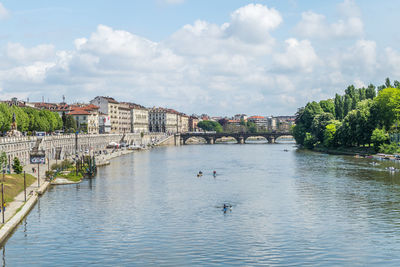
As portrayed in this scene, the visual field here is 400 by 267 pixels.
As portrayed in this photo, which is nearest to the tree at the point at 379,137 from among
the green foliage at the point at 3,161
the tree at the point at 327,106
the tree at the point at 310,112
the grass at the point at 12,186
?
the tree at the point at 310,112

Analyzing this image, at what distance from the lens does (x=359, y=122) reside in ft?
448

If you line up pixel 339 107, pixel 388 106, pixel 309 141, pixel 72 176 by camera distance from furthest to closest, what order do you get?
pixel 339 107, pixel 309 141, pixel 388 106, pixel 72 176

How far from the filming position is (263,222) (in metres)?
52.6

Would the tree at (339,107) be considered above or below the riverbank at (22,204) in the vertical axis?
above

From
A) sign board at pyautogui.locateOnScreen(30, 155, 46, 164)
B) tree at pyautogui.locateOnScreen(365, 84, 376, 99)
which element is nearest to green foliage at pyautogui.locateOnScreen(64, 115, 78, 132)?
sign board at pyautogui.locateOnScreen(30, 155, 46, 164)

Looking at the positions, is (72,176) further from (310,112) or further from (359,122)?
(310,112)

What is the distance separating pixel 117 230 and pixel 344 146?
114771mm

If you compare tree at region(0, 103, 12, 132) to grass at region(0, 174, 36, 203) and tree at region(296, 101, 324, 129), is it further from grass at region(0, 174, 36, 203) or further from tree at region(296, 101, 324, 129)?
tree at region(296, 101, 324, 129)

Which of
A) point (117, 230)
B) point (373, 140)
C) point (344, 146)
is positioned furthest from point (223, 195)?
point (344, 146)

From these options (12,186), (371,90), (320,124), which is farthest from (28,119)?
(371,90)

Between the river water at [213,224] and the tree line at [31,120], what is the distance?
138ft

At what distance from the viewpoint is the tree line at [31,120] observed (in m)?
120

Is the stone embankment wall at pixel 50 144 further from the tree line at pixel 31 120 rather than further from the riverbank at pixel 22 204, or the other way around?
the tree line at pixel 31 120

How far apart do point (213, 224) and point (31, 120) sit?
10344 cm
